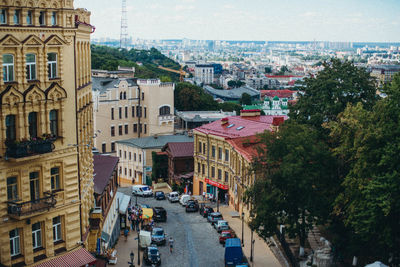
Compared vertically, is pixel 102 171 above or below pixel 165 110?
above

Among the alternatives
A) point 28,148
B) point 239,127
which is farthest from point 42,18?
point 239,127

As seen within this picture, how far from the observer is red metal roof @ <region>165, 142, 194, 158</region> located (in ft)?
240

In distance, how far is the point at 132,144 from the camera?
82.2m

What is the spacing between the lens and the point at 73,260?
105ft

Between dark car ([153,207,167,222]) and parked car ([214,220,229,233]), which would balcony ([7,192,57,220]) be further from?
dark car ([153,207,167,222])

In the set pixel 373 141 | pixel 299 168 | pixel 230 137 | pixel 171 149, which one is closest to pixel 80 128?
pixel 299 168

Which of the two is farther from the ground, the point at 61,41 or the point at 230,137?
the point at 61,41

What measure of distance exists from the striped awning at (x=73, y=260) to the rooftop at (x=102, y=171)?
9.87 metres

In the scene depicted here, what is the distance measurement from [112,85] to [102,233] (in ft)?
173

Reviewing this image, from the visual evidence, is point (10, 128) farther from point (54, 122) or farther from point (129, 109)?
point (129, 109)

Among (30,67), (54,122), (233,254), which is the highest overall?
(30,67)

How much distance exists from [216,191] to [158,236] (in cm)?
1885

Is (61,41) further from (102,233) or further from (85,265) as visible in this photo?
(102,233)

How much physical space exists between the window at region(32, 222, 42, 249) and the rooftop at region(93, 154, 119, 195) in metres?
11.4
